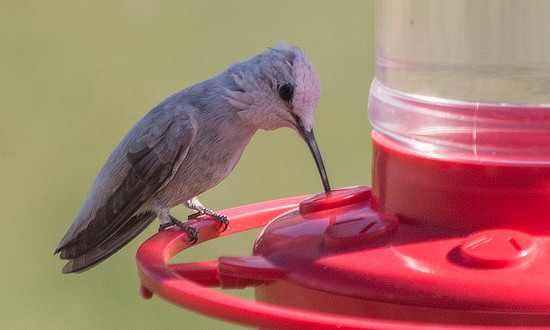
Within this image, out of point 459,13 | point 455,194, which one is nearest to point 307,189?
point 459,13

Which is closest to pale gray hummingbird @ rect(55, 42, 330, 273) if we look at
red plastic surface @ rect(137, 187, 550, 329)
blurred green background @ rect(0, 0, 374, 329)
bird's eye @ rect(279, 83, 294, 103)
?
bird's eye @ rect(279, 83, 294, 103)

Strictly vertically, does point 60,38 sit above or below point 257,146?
above

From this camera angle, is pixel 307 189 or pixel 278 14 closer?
pixel 307 189

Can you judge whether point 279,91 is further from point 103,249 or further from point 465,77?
point 103,249

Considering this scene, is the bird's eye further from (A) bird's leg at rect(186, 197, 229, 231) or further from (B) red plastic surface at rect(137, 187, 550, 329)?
(B) red plastic surface at rect(137, 187, 550, 329)

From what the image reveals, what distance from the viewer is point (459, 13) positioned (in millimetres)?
3264

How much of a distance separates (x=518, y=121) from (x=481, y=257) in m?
0.69

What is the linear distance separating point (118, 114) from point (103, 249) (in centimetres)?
413

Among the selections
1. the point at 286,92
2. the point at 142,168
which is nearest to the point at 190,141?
the point at 142,168

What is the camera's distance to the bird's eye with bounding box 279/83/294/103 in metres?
4.04

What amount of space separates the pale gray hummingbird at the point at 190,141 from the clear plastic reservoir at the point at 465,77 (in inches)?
25.2

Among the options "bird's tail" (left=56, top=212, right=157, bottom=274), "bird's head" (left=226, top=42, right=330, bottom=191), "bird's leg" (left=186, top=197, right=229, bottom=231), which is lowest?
"bird's tail" (left=56, top=212, right=157, bottom=274)

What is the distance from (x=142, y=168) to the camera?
426 cm

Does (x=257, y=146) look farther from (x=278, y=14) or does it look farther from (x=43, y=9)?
(x=43, y=9)
